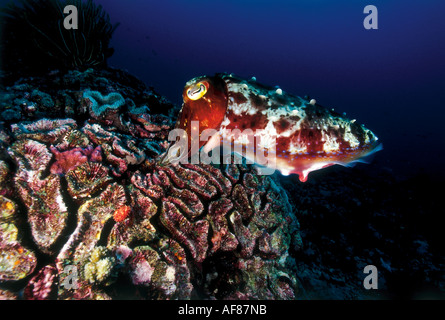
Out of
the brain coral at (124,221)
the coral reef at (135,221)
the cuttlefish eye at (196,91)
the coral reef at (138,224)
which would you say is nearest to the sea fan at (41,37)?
the coral reef at (138,224)

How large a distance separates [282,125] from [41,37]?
5.35 metres

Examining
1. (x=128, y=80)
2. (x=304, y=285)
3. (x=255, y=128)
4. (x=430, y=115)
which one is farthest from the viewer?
(x=430, y=115)

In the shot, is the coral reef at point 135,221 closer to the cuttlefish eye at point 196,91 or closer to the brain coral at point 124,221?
the brain coral at point 124,221

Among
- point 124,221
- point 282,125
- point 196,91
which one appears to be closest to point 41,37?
point 196,91

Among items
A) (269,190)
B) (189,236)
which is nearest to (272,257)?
(269,190)

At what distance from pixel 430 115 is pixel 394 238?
78954 millimetres

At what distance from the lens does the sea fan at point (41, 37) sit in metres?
4.11

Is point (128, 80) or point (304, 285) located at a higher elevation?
point (128, 80)

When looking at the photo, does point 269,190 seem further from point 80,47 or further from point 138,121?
point 80,47

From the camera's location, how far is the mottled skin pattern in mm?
2287

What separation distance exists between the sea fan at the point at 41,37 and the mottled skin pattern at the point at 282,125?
3.88m

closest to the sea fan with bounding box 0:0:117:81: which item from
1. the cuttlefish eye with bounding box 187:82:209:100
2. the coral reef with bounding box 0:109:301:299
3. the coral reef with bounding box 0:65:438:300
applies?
the coral reef with bounding box 0:65:438:300

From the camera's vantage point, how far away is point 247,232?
2.80 meters

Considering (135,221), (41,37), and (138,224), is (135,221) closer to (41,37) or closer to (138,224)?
(138,224)
